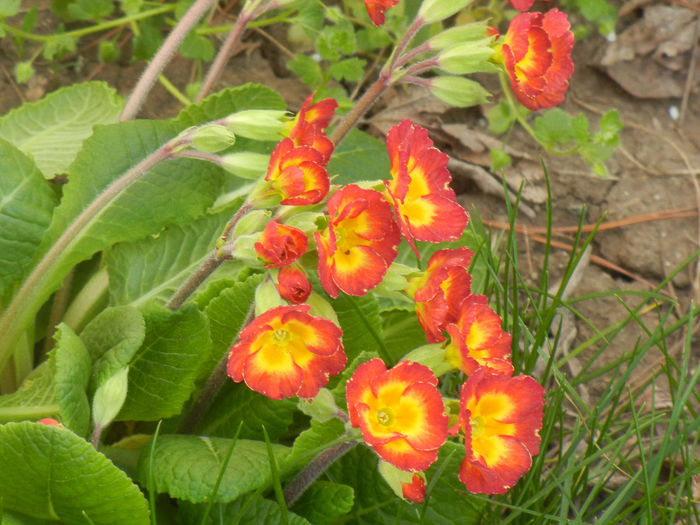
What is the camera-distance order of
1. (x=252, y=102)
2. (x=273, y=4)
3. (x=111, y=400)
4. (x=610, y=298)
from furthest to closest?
(x=610, y=298)
(x=252, y=102)
(x=273, y=4)
(x=111, y=400)

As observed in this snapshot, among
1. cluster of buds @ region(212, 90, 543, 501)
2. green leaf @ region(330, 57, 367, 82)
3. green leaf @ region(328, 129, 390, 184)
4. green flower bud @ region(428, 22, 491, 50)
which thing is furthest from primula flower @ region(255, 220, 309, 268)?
green leaf @ region(330, 57, 367, 82)

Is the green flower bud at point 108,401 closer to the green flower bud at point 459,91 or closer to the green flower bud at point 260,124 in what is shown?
the green flower bud at point 260,124

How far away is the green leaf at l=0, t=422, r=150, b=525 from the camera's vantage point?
1.49m

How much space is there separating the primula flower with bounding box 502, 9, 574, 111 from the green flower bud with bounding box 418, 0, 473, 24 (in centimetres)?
14

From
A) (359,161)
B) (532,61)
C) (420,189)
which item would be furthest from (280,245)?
(359,161)

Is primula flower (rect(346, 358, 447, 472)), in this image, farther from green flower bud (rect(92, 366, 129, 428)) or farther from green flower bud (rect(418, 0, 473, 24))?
green flower bud (rect(418, 0, 473, 24))

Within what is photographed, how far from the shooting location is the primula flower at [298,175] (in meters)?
1.43

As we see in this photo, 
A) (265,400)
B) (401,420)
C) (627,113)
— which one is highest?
(401,420)

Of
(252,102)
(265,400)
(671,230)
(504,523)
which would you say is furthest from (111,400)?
(671,230)

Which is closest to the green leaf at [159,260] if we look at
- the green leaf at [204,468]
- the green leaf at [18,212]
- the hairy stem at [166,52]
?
the green leaf at [18,212]

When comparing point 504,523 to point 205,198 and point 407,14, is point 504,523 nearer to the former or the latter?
point 205,198

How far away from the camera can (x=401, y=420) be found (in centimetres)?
136

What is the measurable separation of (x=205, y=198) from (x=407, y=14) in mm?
1152

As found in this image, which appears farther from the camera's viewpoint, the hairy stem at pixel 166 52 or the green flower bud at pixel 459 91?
the hairy stem at pixel 166 52
